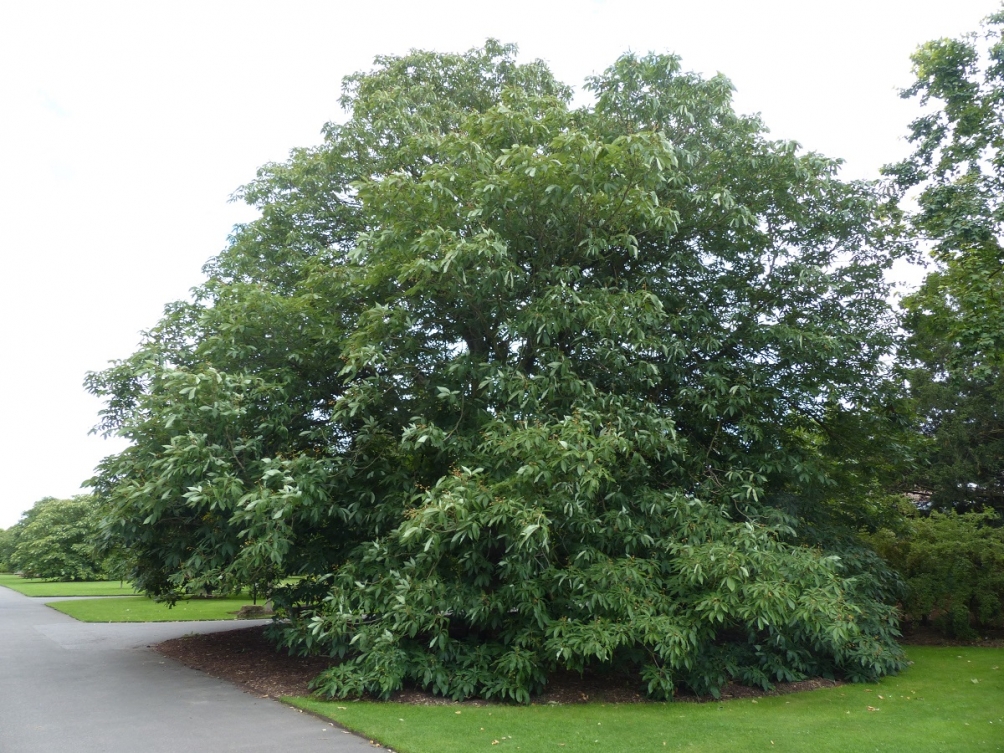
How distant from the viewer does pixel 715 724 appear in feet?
24.6

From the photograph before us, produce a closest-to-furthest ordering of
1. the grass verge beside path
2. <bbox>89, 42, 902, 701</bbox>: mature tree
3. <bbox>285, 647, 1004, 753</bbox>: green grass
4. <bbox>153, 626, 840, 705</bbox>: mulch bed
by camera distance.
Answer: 1. <bbox>285, 647, 1004, 753</bbox>: green grass
2. <bbox>89, 42, 902, 701</bbox>: mature tree
3. <bbox>153, 626, 840, 705</bbox>: mulch bed
4. the grass verge beside path

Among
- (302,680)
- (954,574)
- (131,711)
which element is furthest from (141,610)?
(954,574)

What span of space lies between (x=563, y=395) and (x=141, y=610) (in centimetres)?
1983

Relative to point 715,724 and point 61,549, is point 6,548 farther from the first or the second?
point 715,724

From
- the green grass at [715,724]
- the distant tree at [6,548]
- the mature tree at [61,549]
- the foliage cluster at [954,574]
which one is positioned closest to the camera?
the green grass at [715,724]

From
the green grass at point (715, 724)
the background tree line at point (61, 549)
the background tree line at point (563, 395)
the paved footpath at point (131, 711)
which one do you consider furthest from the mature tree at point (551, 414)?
the background tree line at point (61, 549)

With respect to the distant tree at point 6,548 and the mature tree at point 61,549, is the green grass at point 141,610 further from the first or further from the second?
the distant tree at point 6,548

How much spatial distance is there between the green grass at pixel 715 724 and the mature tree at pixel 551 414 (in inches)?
21.1

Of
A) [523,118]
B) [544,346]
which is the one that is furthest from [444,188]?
[544,346]

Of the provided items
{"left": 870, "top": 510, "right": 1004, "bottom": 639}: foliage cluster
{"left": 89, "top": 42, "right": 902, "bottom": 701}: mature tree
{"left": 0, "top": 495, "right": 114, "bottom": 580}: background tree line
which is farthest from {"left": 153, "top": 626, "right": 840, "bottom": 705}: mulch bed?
{"left": 0, "top": 495, "right": 114, "bottom": 580}: background tree line

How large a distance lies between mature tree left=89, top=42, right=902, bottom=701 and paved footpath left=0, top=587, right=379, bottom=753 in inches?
49.2

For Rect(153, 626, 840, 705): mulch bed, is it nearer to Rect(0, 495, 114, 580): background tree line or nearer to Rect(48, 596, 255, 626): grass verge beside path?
Rect(48, 596, 255, 626): grass verge beside path

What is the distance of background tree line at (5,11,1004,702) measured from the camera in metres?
8.09

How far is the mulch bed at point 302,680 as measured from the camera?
8844 millimetres
